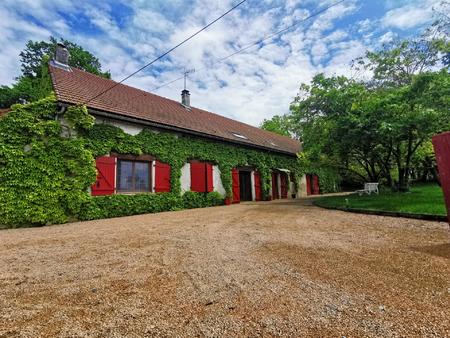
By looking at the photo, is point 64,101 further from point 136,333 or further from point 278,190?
point 278,190

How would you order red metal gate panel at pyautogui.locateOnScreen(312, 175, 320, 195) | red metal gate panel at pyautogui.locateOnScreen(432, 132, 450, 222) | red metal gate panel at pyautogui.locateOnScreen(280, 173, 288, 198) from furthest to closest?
red metal gate panel at pyautogui.locateOnScreen(312, 175, 320, 195)
red metal gate panel at pyautogui.locateOnScreen(280, 173, 288, 198)
red metal gate panel at pyautogui.locateOnScreen(432, 132, 450, 222)

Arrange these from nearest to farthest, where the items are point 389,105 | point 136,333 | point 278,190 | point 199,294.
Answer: point 136,333
point 199,294
point 389,105
point 278,190

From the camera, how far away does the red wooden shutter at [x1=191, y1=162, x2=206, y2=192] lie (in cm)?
1059

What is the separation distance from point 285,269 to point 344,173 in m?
21.2

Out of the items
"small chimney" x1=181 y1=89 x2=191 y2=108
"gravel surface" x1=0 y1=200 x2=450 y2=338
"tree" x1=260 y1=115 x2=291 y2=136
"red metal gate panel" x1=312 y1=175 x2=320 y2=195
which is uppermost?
"tree" x1=260 y1=115 x2=291 y2=136

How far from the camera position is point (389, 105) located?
7680 millimetres

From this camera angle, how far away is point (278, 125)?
34688mm

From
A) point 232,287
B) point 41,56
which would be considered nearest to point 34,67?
point 41,56

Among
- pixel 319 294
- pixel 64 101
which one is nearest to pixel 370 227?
pixel 319 294

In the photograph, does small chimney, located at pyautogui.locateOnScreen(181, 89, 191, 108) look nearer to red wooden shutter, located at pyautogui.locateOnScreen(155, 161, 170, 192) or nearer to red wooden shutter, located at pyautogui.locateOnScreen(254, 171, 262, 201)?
red wooden shutter, located at pyautogui.locateOnScreen(254, 171, 262, 201)

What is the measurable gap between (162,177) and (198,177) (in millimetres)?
1863

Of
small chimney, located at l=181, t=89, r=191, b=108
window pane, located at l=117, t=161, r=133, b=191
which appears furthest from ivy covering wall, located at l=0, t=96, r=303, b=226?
small chimney, located at l=181, t=89, r=191, b=108

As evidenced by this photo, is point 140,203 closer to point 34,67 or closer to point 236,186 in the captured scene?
point 236,186

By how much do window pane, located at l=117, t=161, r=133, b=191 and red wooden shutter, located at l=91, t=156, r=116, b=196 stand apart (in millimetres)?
367
